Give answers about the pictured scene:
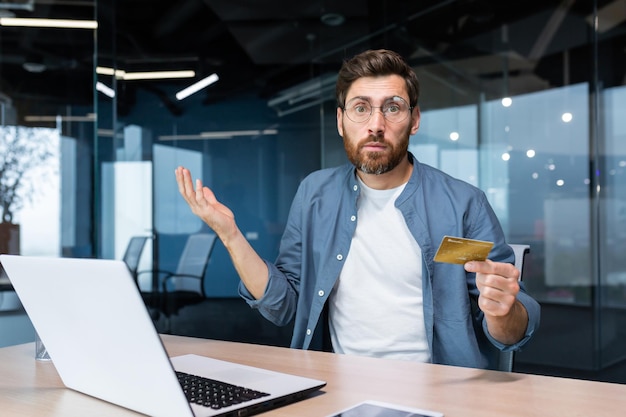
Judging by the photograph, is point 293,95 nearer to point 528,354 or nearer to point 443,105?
point 443,105

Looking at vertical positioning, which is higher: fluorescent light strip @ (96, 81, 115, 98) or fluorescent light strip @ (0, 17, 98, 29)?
fluorescent light strip @ (0, 17, 98, 29)

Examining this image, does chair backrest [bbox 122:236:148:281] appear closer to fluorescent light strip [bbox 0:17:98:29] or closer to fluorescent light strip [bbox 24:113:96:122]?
fluorescent light strip [bbox 24:113:96:122]

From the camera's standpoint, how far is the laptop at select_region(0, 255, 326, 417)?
827 mm

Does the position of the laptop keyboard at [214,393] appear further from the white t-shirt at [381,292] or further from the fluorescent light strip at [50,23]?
the fluorescent light strip at [50,23]

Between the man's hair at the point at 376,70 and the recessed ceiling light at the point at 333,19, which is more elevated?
the recessed ceiling light at the point at 333,19

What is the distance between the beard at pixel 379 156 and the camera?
1.75 m

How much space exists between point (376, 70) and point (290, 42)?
8.64 feet

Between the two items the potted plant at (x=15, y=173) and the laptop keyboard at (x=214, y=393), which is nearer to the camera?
the laptop keyboard at (x=214, y=393)

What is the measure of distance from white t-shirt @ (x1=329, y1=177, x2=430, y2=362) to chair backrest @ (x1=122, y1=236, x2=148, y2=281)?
295cm

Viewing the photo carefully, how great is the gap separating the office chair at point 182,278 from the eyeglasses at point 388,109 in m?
2.82

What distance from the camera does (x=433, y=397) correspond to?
1.02 metres

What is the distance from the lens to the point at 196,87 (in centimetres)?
447

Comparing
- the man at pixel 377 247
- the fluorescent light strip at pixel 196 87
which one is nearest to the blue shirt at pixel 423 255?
the man at pixel 377 247

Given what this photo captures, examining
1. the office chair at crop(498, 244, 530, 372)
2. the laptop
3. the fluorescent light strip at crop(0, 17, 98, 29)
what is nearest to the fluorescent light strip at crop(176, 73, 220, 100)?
the fluorescent light strip at crop(0, 17, 98, 29)
